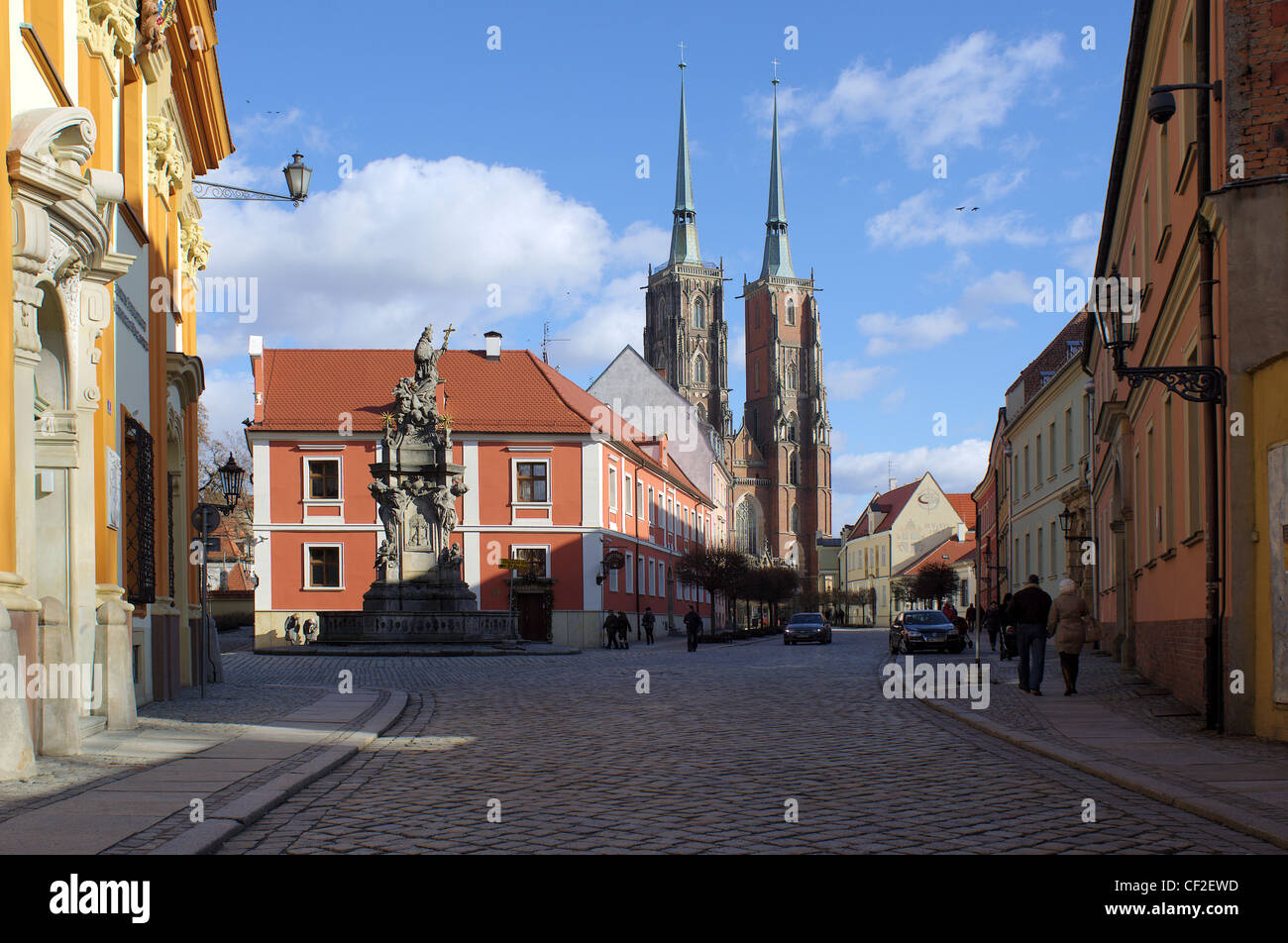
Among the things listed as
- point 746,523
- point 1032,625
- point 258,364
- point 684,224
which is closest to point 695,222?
point 684,224

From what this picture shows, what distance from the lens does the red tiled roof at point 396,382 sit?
54.2 metres

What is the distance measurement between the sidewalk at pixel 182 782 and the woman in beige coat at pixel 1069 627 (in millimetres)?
8892

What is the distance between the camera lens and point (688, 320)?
143 meters

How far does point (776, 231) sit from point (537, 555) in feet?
335

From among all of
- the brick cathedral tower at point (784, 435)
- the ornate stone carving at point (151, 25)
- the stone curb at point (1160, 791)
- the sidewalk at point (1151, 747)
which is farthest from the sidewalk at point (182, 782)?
the brick cathedral tower at point (784, 435)

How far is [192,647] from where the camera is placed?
872 inches

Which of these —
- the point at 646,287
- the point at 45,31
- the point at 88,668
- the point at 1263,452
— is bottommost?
the point at 88,668

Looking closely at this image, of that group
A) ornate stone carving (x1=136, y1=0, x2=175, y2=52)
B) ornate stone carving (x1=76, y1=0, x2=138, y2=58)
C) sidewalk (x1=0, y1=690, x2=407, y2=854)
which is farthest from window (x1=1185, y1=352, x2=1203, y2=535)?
ornate stone carving (x1=136, y1=0, x2=175, y2=52)

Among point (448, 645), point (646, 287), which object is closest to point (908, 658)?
point (448, 645)

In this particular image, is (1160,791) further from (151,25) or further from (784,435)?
(784,435)

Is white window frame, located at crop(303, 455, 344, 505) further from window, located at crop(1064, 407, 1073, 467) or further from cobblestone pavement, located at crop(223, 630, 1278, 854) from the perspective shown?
cobblestone pavement, located at crop(223, 630, 1278, 854)

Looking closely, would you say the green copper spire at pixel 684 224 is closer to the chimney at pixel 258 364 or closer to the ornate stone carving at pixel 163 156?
the chimney at pixel 258 364
